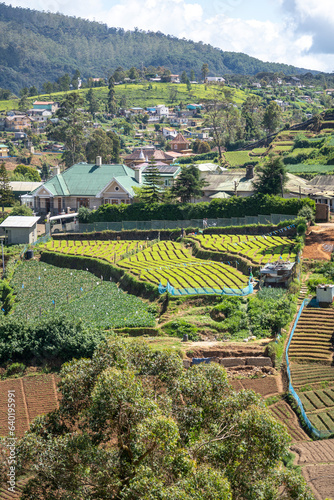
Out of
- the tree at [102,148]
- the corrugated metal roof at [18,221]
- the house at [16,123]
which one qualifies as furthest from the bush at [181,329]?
the house at [16,123]

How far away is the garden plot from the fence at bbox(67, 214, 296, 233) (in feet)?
30.9

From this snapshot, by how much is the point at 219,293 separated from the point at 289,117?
5035 inches

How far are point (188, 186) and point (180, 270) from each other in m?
20.7

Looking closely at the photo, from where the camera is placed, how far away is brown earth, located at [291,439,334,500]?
23.5 m

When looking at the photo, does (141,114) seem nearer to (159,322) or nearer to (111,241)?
(111,241)

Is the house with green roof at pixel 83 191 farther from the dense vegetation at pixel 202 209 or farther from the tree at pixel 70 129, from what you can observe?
the tree at pixel 70 129

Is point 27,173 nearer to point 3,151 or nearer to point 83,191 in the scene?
point 83,191

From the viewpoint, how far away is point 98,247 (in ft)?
206

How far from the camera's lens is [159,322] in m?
41.6

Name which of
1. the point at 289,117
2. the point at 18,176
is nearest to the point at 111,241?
the point at 18,176

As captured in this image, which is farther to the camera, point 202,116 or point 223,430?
point 202,116

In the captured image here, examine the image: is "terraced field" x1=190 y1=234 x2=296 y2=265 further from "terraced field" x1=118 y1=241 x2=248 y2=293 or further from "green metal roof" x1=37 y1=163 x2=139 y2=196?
"green metal roof" x1=37 y1=163 x2=139 y2=196

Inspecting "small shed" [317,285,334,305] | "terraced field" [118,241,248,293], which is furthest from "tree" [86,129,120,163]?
"small shed" [317,285,334,305]

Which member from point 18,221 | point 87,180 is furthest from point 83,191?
point 18,221
